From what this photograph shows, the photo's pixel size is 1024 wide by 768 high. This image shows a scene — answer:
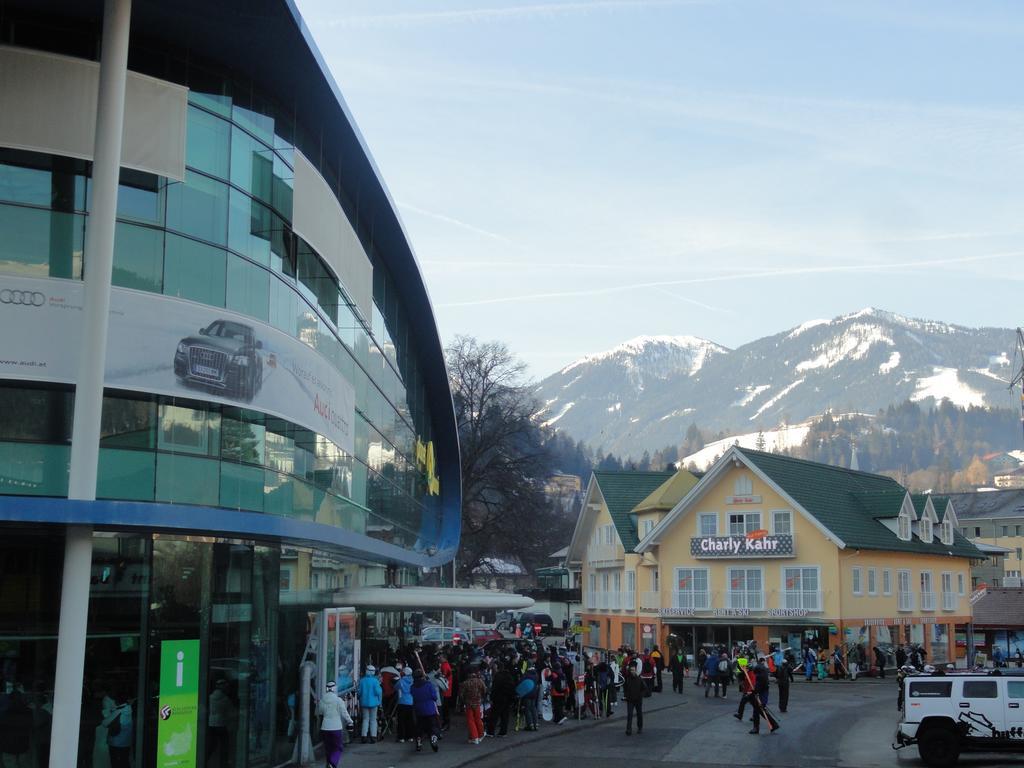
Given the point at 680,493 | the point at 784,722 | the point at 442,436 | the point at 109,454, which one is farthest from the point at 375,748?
the point at 680,493

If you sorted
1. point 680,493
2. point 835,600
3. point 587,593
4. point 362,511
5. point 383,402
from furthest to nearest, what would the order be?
point 587,593 < point 680,493 < point 835,600 < point 383,402 < point 362,511

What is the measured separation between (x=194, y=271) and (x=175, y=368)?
5.61ft

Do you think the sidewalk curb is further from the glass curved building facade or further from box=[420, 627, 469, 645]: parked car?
box=[420, 627, 469, 645]: parked car

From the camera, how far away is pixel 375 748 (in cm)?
2398

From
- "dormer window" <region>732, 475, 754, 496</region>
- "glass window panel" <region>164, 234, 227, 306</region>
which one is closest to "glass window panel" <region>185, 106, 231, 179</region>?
"glass window panel" <region>164, 234, 227, 306</region>

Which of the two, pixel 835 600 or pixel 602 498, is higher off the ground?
pixel 602 498

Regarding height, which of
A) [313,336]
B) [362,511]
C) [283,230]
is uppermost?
[283,230]

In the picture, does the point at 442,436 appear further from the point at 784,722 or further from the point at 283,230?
the point at 283,230

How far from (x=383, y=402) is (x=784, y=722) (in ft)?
44.7

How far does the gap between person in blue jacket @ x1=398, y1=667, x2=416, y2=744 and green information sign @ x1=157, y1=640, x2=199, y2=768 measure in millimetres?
6192

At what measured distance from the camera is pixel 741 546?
54156 millimetres

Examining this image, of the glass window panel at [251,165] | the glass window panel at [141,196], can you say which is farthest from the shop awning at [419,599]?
the glass window panel at [141,196]

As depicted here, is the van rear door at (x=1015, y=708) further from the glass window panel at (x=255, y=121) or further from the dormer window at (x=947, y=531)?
the dormer window at (x=947, y=531)

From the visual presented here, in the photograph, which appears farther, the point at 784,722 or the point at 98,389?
the point at 784,722
